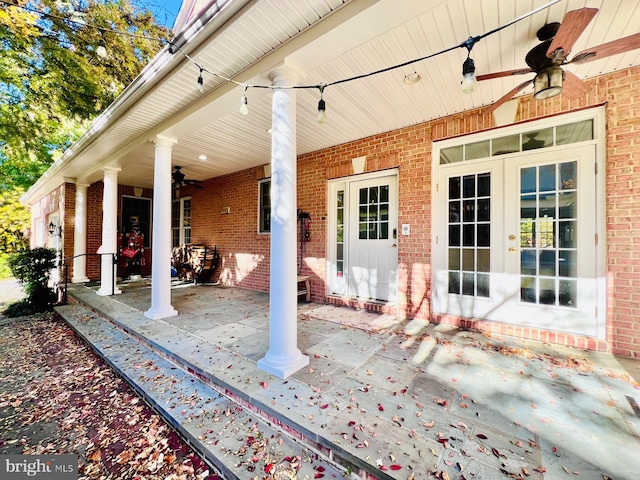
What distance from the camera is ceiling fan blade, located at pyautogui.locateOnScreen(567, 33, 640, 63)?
167cm

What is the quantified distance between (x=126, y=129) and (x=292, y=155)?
3018 mm

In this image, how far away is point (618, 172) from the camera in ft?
8.43

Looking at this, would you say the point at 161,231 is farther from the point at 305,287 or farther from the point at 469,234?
the point at 469,234

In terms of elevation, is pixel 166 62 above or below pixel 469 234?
above

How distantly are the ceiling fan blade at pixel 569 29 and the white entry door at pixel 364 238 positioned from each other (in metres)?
2.32

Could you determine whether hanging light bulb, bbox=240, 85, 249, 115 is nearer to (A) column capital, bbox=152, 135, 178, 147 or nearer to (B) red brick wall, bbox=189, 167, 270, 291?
(A) column capital, bbox=152, 135, 178, 147

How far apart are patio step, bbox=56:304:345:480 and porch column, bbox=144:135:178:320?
0.92 meters

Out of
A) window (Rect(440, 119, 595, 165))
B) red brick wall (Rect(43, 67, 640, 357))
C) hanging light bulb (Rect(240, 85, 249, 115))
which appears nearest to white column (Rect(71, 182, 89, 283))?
red brick wall (Rect(43, 67, 640, 357))

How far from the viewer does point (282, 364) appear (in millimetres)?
2270

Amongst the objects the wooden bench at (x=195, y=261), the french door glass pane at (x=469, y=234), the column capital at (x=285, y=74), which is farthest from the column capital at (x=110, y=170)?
the french door glass pane at (x=469, y=234)

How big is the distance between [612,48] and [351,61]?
1798mm

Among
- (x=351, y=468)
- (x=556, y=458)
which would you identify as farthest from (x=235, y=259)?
(x=556, y=458)

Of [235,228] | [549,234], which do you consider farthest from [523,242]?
[235,228]

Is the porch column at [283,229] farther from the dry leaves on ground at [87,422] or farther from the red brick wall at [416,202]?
the red brick wall at [416,202]
